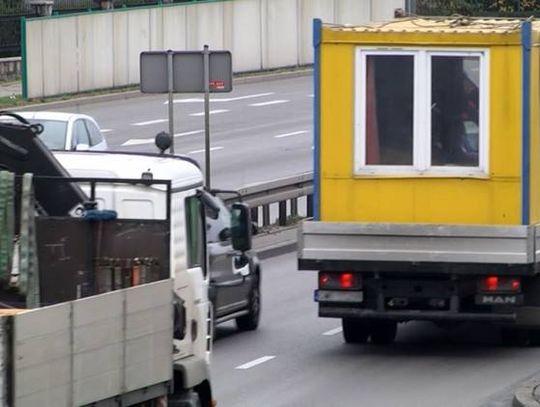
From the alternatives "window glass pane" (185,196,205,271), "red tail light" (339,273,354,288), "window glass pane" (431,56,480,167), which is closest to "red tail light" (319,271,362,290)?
"red tail light" (339,273,354,288)

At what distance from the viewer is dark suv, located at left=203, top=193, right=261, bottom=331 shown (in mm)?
15523

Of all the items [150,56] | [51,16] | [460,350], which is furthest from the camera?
[51,16]

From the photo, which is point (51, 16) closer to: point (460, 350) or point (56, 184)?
point (460, 350)

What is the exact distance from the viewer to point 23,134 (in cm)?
916

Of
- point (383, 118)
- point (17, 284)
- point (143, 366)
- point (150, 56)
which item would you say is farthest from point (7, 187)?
point (150, 56)

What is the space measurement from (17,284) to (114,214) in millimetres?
784

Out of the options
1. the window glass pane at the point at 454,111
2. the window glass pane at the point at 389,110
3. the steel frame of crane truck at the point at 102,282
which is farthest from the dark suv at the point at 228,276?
the steel frame of crane truck at the point at 102,282

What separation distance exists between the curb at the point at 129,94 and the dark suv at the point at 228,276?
22.4 metres

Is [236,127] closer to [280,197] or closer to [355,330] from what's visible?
[280,197]

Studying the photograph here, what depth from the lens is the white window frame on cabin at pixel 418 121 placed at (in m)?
14.9

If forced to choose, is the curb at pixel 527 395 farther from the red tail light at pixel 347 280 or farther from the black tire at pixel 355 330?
the black tire at pixel 355 330

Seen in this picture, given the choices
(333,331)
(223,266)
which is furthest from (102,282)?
(333,331)

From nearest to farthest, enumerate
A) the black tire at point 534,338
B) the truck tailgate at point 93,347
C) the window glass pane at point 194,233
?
the truck tailgate at point 93,347, the window glass pane at point 194,233, the black tire at point 534,338

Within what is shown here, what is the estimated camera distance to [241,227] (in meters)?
11.3
